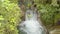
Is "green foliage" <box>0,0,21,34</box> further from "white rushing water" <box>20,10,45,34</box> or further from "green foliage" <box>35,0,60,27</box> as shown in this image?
"white rushing water" <box>20,10,45,34</box>

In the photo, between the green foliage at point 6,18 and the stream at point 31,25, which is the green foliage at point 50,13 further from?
the green foliage at point 6,18

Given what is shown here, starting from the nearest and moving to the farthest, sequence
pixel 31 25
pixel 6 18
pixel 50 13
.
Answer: pixel 6 18
pixel 50 13
pixel 31 25

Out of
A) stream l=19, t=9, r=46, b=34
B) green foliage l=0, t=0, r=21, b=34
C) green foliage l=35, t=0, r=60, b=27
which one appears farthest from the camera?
stream l=19, t=9, r=46, b=34

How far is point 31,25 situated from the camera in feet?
34.9

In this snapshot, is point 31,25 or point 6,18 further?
point 31,25

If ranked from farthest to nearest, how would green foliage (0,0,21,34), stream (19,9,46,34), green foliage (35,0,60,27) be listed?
1. stream (19,9,46,34)
2. green foliage (35,0,60,27)
3. green foliage (0,0,21,34)

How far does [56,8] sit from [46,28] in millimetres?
1251

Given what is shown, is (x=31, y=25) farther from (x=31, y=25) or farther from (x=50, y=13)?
(x=50, y=13)

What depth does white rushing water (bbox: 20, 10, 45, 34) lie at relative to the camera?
9.48m

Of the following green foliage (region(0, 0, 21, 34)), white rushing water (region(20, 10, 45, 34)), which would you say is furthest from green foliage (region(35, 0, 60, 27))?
green foliage (region(0, 0, 21, 34))

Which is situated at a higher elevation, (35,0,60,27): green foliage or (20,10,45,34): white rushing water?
(35,0,60,27): green foliage

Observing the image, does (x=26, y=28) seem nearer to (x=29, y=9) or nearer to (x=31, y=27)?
(x=31, y=27)

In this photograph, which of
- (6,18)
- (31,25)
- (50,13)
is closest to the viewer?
(6,18)

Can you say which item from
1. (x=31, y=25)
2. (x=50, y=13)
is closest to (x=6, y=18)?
(x=50, y=13)
